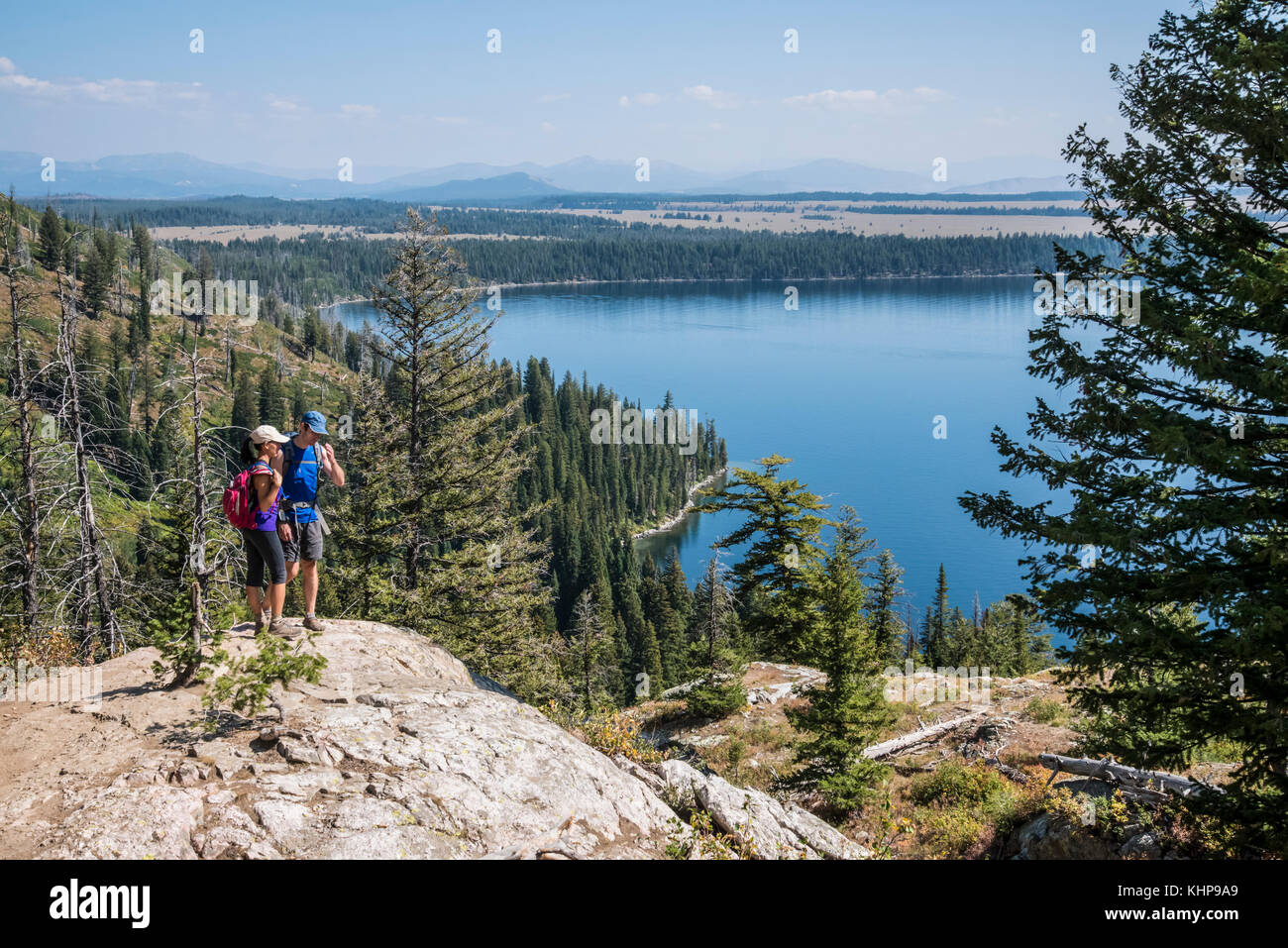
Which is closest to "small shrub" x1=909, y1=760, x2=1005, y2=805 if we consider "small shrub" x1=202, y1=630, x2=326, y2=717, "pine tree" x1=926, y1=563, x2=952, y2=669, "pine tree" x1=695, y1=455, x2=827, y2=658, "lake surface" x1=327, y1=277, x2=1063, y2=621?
"pine tree" x1=695, y1=455, x2=827, y2=658

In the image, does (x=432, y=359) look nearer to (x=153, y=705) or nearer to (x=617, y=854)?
(x=153, y=705)

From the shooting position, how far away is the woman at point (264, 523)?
31.4ft

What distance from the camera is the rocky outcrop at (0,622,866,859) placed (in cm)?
632

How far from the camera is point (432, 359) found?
72.9 feet

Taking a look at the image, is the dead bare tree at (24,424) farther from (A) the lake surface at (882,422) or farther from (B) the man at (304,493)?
(A) the lake surface at (882,422)

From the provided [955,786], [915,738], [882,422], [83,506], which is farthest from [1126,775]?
[882,422]

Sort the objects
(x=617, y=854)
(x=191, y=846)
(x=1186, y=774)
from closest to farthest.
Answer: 1. (x=191, y=846)
2. (x=617, y=854)
3. (x=1186, y=774)

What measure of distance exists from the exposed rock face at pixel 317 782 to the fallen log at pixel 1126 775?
23.2 feet

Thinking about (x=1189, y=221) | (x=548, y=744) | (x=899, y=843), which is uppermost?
(x=1189, y=221)

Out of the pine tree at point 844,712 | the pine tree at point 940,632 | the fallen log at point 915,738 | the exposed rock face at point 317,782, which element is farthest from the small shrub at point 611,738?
the pine tree at point 940,632

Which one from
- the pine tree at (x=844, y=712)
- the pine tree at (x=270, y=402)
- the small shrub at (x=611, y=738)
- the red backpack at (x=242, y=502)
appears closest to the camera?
the red backpack at (x=242, y=502)

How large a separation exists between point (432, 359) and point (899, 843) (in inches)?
646

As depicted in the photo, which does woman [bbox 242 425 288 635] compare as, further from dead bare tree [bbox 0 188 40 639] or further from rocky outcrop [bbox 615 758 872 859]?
dead bare tree [bbox 0 188 40 639]
